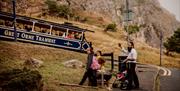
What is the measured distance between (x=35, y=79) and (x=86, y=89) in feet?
8.54

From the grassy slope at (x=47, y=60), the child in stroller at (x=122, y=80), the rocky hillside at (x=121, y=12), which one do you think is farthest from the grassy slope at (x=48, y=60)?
the rocky hillside at (x=121, y=12)

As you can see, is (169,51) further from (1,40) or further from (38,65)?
(38,65)

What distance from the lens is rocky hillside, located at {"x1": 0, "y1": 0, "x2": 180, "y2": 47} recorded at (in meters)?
57.2

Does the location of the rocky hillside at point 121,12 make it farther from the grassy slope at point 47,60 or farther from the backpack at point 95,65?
the backpack at point 95,65

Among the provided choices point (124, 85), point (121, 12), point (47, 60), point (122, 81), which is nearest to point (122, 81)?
point (122, 81)

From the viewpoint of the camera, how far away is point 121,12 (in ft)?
291

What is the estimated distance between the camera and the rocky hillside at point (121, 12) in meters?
57.2

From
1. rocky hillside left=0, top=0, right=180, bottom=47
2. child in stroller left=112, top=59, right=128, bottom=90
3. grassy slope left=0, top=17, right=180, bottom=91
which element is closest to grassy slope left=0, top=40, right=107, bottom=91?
grassy slope left=0, top=17, right=180, bottom=91

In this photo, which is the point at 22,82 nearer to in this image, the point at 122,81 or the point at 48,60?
the point at 122,81

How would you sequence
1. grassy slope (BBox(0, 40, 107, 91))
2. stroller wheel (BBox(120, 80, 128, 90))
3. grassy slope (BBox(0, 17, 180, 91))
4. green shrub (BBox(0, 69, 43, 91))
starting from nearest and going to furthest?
green shrub (BBox(0, 69, 43, 91)) → stroller wheel (BBox(120, 80, 128, 90)) → grassy slope (BBox(0, 40, 107, 91)) → grassy slope (BBox(0, 17, 180, 91))

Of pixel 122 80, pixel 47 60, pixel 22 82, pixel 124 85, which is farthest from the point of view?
pixel 47 60

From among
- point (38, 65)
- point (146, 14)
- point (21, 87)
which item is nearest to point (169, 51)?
point (38, 65)

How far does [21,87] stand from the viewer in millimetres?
13375

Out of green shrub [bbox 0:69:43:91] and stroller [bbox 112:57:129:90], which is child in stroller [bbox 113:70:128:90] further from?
green shrub [bbox 0:69:43:91]
